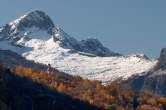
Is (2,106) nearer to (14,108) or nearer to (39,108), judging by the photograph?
(14,108)

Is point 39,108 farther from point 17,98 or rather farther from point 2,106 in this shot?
point 2,106

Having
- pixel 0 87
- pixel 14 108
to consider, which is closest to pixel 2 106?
pixel 14 108

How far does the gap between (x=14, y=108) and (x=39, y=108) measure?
13682mm

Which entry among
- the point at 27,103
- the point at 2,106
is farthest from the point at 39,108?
the point at 2,106

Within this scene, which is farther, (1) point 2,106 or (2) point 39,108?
(2) point 39,108

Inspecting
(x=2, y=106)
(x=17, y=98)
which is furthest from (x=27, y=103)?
(x=2, y=106)

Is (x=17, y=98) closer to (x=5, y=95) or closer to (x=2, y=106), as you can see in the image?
(x=5, y=95)

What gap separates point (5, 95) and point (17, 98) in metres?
4.38

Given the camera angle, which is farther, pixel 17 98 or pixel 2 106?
pixel 17 98

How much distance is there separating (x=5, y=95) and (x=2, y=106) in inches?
741

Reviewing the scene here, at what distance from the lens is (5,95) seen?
196500 millimetres

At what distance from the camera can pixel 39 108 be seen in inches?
7835

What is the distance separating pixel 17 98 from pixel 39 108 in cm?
865

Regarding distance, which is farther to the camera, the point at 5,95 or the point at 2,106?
the point at 5,95
